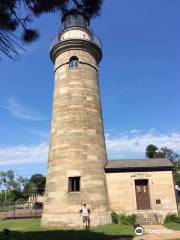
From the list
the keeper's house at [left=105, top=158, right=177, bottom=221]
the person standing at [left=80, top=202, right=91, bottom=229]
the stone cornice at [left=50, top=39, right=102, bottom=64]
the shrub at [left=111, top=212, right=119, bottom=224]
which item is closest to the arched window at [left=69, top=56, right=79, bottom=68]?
the stone cornice at [left=50, top=39, right=102, bottom=64]

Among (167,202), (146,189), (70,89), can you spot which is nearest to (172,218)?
(167,202)

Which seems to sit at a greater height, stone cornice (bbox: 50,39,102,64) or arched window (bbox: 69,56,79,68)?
stone cornice (bbox: 50,39,102,64)

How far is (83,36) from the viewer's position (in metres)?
20.0

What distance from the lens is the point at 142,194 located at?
17.4m

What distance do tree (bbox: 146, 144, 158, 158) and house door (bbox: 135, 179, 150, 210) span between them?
116 feet

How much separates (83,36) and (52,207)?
39.9ft

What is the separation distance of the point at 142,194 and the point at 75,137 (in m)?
5.66

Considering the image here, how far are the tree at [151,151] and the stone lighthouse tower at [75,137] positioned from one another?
35.4m

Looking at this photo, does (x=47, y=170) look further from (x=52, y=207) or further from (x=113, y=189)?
(x=113, y=189)

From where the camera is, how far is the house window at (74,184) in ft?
53.7

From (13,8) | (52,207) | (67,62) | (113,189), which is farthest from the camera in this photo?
(67,62)

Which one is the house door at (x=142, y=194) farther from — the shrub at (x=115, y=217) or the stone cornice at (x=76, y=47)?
the stone cornice at (x=76, y=47)

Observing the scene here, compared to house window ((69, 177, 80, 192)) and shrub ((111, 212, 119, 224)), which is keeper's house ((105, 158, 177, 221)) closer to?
shrub ((111, 212, 119, 224))

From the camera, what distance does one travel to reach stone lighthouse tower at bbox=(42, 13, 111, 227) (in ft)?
52.5
